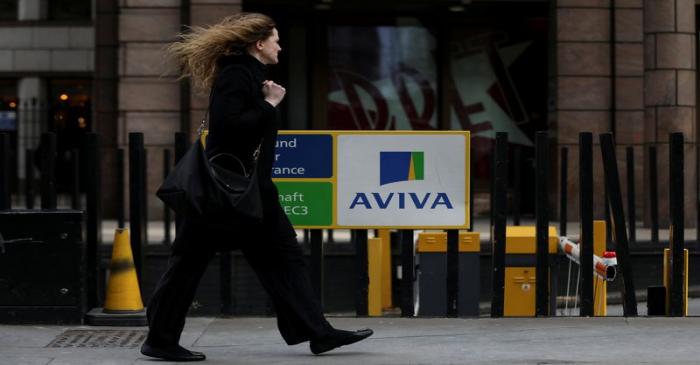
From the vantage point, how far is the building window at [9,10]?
26.8m

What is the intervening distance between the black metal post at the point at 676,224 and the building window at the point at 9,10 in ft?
67.2

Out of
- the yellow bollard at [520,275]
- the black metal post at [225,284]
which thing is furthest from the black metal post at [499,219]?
the yellow bollard at [520,275]

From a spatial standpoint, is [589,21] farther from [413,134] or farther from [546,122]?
[413,134]

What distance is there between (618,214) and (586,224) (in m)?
0.21

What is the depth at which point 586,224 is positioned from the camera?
8438 millimetres

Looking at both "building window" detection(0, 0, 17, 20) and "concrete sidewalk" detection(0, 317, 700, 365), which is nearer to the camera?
"concrete sidewalk" detection(0, 317, 700, 365)

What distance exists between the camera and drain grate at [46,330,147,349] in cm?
732

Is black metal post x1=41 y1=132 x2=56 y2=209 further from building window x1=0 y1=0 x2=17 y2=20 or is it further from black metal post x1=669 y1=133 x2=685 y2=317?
building window x1=0 y1=0 x2=17 y2=20

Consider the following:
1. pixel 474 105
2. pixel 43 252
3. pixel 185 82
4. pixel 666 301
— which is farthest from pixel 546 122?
pixel 43 252

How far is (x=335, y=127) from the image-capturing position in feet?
70.2

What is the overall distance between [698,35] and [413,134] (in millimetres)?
13198

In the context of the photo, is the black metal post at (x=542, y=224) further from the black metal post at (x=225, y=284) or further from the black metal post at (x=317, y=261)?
the black metal post at (x=225, y=284)

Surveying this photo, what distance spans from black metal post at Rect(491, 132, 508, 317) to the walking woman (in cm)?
191

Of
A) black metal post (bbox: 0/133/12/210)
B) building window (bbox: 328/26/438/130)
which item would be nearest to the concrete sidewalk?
black metal post (bbox: 0/133/12/210)
